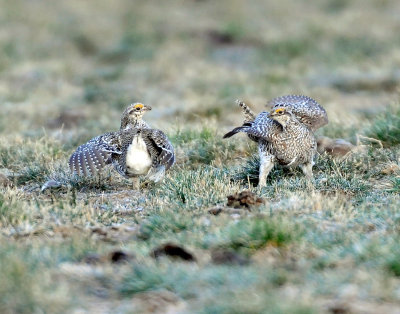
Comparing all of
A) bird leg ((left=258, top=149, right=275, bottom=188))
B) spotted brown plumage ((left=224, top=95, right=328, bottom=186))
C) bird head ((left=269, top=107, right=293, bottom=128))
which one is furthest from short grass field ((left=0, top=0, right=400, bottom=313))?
bird head ((left=269, top=107, right=293, bottom=128))

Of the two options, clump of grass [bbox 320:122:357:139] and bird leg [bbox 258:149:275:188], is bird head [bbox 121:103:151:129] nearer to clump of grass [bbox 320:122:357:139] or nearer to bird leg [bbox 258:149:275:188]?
bird leg [bbox 258:149:275:188]

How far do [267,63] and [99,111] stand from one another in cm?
721

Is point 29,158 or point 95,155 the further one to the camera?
point 29,158

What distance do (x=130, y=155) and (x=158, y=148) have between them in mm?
327

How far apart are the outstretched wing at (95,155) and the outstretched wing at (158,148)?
34 cm

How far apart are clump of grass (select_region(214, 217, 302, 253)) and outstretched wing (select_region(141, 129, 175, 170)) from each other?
2.95 metres

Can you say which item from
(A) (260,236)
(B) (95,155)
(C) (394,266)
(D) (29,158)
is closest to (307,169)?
(B) (95,155)

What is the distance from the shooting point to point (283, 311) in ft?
14.8

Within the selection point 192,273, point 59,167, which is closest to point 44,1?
point 59,167

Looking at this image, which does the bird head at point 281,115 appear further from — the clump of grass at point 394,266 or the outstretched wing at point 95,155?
the clump of grass at point 394,266

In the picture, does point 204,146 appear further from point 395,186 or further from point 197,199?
point 395,186

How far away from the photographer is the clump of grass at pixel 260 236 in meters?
5.86

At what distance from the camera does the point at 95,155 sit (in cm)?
884

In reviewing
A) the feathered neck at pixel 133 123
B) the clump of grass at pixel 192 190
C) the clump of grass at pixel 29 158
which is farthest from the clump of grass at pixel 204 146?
the clump of grass at pixel 192 190
